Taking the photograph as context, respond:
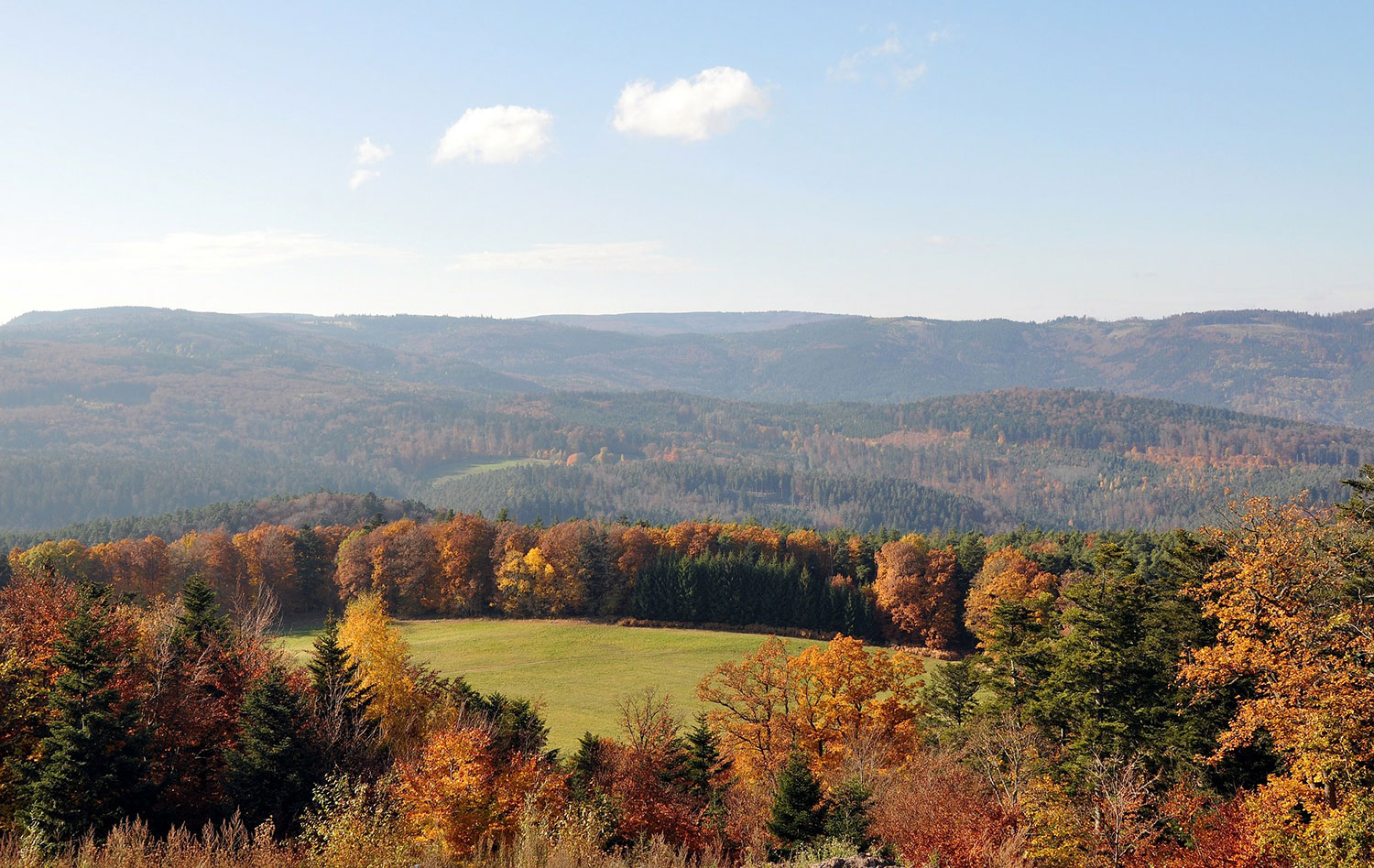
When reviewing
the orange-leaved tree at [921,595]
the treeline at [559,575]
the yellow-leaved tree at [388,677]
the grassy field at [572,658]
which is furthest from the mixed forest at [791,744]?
the orange-leaved tree at [921,595]

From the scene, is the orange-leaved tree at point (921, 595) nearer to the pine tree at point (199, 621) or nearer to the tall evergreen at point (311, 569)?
the tall evergreen at point (311, 569)

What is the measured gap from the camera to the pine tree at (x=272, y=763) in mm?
29203

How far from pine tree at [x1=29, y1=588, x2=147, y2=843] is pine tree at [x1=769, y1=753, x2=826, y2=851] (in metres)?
19.7

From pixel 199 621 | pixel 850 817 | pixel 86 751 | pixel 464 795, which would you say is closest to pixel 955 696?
pixel 850 817

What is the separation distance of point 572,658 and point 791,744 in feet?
121

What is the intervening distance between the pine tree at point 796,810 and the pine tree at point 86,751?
64.8ft

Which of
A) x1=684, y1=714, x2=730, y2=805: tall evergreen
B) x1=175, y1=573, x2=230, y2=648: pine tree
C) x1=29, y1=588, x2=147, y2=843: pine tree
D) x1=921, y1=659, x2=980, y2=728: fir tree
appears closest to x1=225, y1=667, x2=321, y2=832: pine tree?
x1=29, y1=588, x2=147, y2=843: pine tree

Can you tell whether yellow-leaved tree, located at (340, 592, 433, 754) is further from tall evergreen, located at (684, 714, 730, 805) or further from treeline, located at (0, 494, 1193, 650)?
treeline, located at (0, 494, 1193, 650)

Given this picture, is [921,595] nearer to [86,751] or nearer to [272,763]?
[272,763]

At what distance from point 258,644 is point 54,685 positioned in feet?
44.3

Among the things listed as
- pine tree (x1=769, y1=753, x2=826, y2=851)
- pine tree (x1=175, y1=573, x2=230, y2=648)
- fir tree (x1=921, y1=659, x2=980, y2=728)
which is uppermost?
pine tree (x1=175, y1=573, x2=230, y2=648)

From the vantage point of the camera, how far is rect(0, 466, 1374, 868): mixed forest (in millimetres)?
23250

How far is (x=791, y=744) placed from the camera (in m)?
44.4

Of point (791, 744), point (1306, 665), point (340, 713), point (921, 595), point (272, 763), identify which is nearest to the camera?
point (1306, 665)
